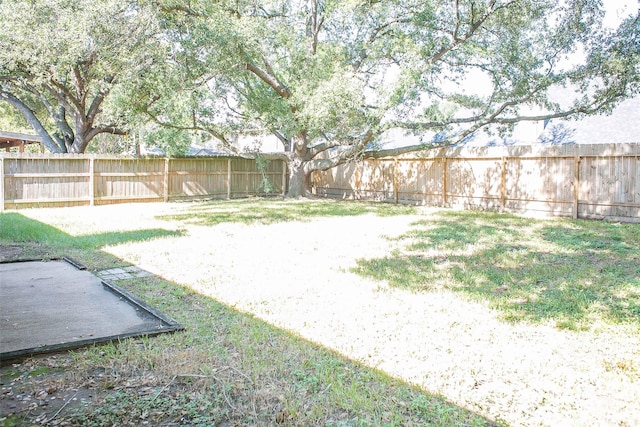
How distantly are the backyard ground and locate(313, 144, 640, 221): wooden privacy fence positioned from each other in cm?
304

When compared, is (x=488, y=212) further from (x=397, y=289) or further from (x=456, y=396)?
(x=456, y=396)

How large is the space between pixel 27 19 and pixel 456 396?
12.5 metres

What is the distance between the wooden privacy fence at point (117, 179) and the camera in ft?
39.1

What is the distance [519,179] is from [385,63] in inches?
197

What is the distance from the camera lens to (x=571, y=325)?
12.0 feet

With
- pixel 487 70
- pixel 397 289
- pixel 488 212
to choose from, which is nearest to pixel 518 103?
pixel 487 70

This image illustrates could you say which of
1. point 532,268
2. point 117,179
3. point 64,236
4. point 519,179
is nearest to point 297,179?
point 117,179

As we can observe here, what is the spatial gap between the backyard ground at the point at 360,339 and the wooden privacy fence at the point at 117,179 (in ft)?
18.0

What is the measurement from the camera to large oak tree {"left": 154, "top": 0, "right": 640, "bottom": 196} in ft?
35.1

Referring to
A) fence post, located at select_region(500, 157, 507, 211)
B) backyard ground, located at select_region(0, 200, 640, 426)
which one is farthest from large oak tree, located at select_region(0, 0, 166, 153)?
fence post, located at select_region(500, 157, 507, 211)

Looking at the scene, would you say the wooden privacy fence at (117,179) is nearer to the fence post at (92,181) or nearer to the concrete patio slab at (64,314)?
the fence post at (92,181)

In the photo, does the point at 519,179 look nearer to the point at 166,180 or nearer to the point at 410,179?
the point at 410,179

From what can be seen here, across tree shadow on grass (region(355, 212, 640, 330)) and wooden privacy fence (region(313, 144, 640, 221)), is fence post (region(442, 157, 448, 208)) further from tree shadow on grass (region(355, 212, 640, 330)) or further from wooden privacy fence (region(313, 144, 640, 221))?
tree shadow on grass (region(355, 212, 640, 330))

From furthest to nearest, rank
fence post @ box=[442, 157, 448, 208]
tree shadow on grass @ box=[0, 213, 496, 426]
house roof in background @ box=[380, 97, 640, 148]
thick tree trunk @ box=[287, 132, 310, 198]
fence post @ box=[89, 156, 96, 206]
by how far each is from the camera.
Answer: thick tree trunk @ box=[287, 132, 310, 198] < fence post @ box=[442, 157, 448, 208] < fence post @ box=[89, 156, 96, 206] < house roof in background @ box=[380, 97, 640, 148] < tree shadow on grass @ box=[0, 213, 496, 426]
